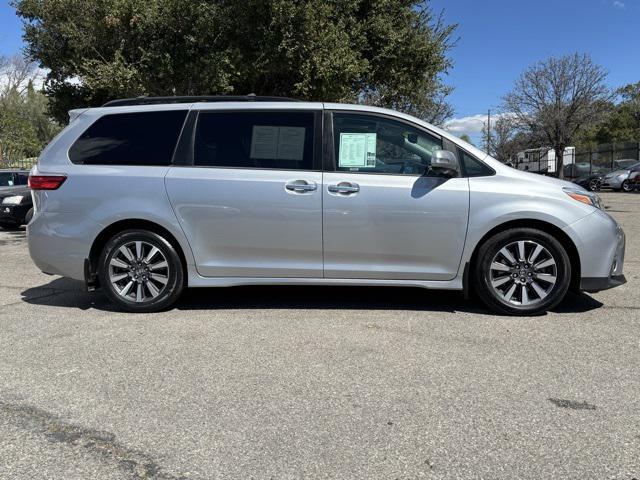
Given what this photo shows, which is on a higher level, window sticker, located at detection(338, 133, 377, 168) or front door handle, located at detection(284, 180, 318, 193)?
window sticker, located at detection(338, 133, 377, 168)

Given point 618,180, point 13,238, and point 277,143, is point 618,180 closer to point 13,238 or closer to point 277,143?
point 13,238

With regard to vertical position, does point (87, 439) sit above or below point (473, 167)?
below

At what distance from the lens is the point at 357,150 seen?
5.10 m

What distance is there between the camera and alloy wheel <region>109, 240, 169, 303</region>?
5203mm

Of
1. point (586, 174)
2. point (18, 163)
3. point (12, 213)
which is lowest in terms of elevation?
point (12, 213)

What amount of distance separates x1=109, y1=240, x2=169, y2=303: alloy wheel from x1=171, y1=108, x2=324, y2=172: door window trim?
0.87 meters

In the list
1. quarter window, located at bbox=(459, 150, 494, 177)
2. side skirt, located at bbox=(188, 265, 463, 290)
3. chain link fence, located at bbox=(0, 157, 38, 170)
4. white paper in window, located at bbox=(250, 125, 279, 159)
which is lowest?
side skirt, located at bbox=(188, 265, 463, 290)

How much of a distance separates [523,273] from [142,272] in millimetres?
3551

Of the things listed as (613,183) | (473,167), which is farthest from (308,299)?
(613,183)

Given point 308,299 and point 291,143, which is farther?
point 308,299

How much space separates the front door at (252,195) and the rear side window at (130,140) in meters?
0.24

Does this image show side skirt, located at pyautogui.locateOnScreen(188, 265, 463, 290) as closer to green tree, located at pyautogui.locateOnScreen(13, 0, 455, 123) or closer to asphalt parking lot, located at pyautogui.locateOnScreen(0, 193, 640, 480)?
asphalt parking lot, located at pyautogui.locateOnScreen(0, 193, 640, 480)

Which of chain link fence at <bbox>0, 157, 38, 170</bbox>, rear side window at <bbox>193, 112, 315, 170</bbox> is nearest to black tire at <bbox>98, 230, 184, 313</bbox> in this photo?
rear side window at <bbox>193, 112, 315, 170</bbox>

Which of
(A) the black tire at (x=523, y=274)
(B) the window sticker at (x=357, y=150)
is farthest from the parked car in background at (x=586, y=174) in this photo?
(B) the window sticker at (x=357, y=150)
